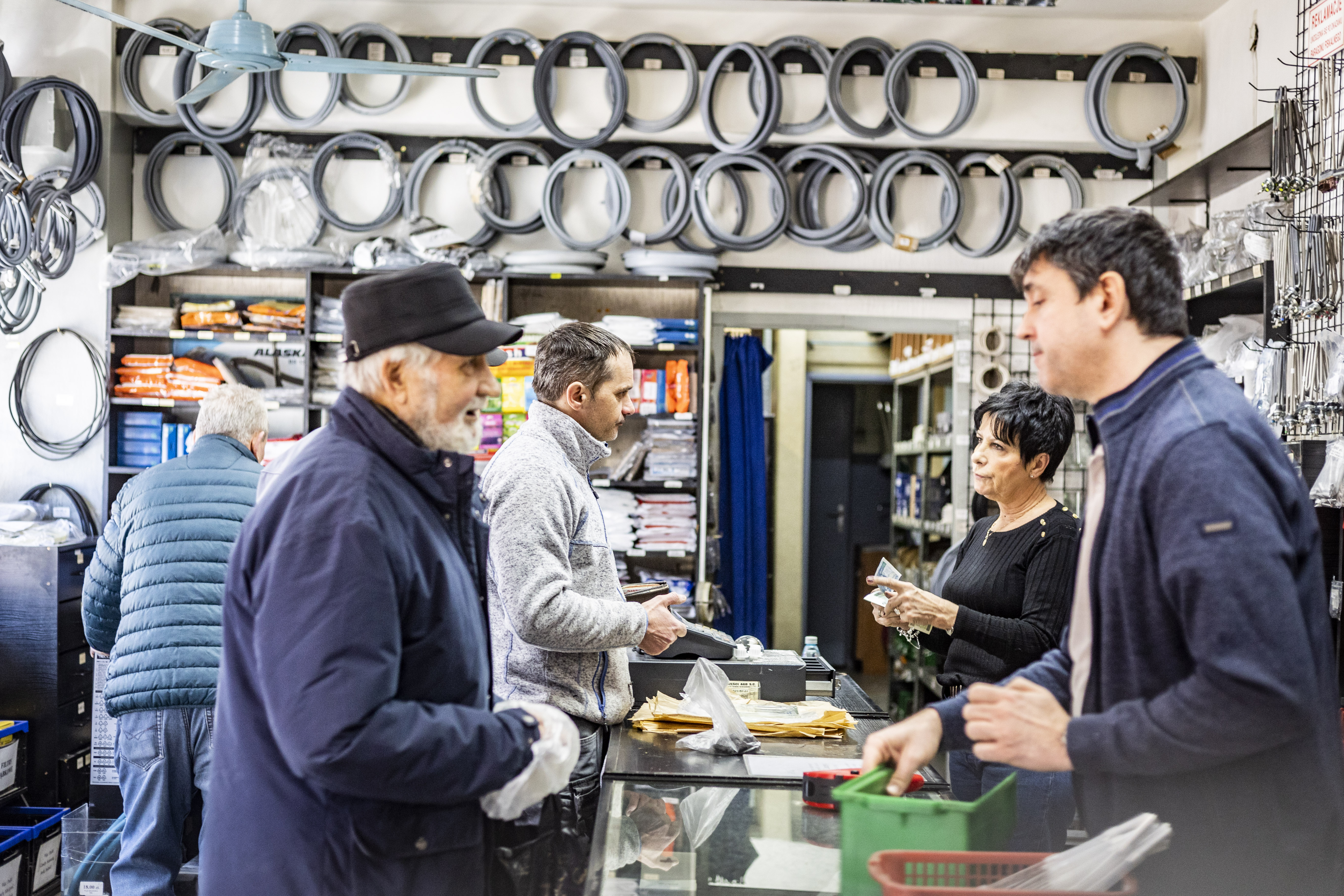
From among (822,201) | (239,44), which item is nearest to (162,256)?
(239,44)

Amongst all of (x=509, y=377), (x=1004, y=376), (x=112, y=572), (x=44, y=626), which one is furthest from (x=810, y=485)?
(x=112, y=572)

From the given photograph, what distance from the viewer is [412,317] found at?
1621 mm

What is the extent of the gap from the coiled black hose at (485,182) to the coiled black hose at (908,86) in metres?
2.09

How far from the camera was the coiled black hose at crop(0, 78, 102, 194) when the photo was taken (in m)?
5.41

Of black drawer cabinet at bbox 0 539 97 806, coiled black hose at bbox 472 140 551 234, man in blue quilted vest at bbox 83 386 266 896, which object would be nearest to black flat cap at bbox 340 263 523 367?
man in blue quilted vest at bbox 83 386 266 896

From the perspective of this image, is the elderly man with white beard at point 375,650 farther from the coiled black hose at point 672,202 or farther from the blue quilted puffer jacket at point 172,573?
the coiled black hose at point 672,202

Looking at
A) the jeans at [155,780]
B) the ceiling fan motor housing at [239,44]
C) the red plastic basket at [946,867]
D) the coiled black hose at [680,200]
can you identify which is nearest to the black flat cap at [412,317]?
the red plastic basket at [946,867]

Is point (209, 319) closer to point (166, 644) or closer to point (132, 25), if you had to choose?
point (132, 25)

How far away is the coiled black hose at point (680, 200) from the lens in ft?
19.5

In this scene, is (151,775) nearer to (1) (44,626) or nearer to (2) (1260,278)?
(1) (44,626)

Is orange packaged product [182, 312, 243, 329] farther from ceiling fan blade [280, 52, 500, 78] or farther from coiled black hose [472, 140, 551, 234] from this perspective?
ceiling fan blade [280, 52, 500, 78]

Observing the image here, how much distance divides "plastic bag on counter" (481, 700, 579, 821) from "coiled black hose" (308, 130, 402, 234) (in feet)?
15.2

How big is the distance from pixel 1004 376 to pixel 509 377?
268 centimetres

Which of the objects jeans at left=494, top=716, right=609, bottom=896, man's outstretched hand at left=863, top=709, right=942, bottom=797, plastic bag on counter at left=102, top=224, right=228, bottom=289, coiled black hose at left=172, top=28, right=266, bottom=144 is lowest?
jeans at left=494, top=716, right=609, bottom=896
